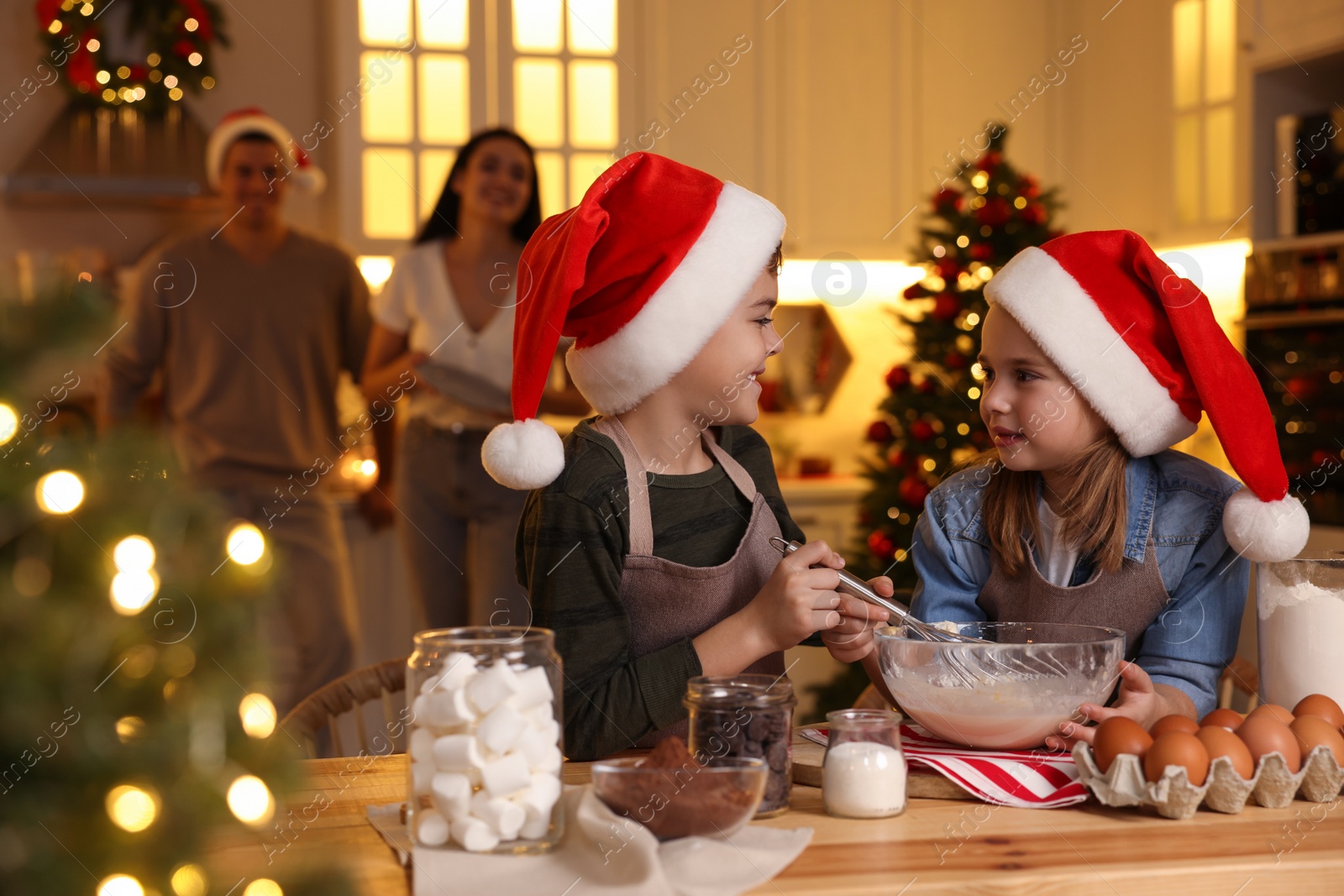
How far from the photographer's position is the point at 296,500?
281 cm

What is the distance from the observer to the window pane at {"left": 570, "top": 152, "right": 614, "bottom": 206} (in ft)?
11.6

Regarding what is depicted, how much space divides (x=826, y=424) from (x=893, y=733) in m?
3.18

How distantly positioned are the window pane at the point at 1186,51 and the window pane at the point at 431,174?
2.04m

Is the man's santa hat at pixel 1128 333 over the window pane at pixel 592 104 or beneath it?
beneath

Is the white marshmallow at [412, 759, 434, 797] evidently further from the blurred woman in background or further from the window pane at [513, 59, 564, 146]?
the window pane at [513, 59, 564, 146]

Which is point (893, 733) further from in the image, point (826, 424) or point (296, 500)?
point (826, 424)

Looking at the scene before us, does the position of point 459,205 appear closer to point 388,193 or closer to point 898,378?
point 388,193

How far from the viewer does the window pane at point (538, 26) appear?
11.4 feet

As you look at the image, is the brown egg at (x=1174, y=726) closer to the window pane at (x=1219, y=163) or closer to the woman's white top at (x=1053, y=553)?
the woman's white top at (x=1053, y=553)

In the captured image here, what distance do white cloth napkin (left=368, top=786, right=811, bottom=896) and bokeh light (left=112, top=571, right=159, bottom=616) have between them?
344 mm

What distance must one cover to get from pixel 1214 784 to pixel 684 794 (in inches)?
15.8

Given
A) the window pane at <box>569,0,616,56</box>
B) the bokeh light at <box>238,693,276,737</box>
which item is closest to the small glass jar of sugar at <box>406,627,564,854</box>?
the bokeh light at <box>238,693,276,737</box>

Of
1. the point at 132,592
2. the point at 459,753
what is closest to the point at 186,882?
the point at 132,592

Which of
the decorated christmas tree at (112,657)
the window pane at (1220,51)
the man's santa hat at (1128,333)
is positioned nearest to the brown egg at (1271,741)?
the man's santa hat at (1128,333)
